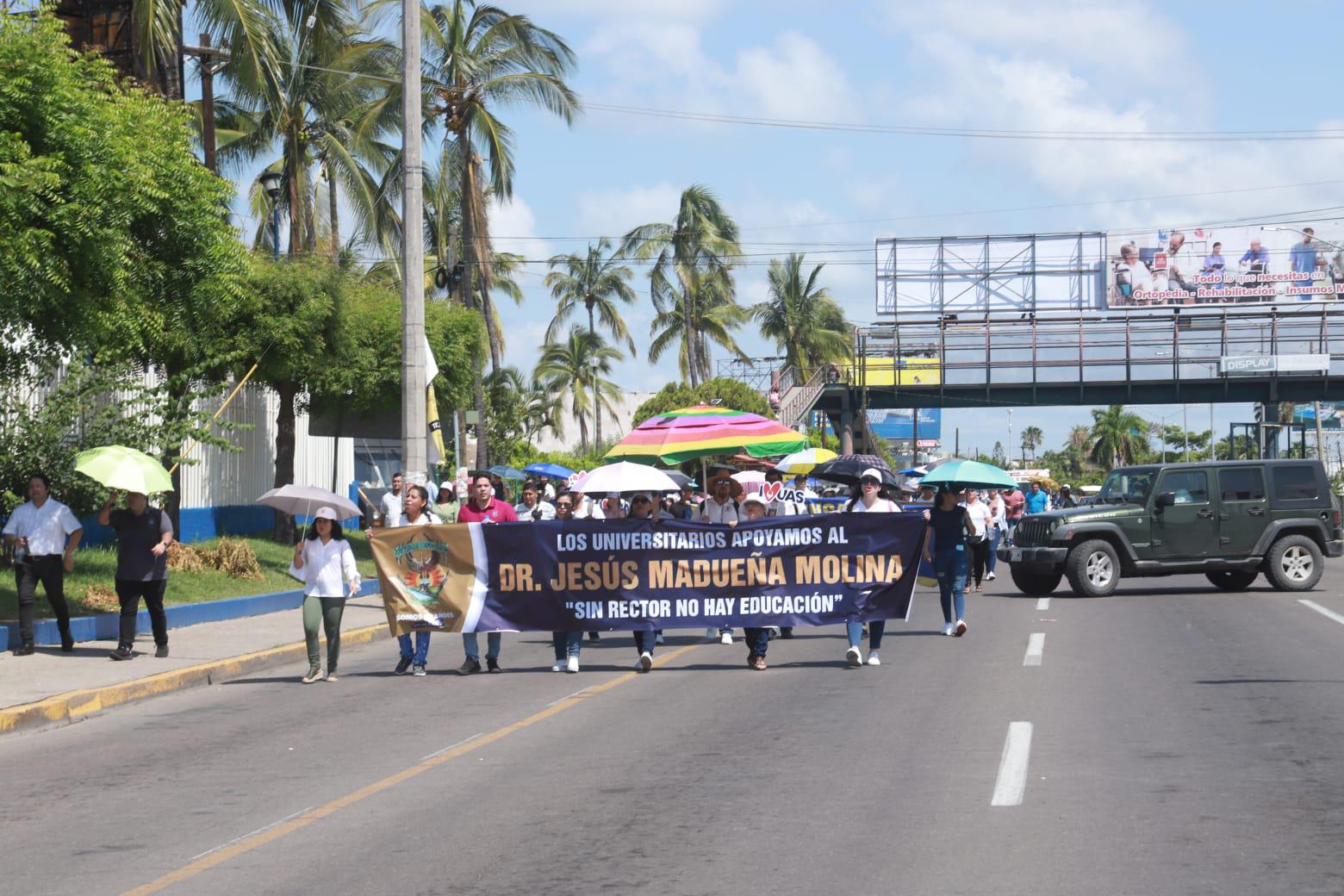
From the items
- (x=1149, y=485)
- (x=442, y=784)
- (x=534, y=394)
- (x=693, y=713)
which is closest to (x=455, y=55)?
(x=1149, y=485)

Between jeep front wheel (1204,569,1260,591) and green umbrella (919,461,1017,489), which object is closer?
green umbrella (919,461,1017,489)

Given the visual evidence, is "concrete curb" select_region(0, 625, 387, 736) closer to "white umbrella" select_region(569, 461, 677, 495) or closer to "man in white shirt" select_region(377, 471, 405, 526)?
"white umbrella" select_region(569, 461, 677, 495)

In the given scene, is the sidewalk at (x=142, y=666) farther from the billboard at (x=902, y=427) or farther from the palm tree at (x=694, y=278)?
the billboard at (x=902, y=427)

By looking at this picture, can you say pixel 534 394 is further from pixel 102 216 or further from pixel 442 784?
pixel 442 784

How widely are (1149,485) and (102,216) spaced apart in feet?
51.4

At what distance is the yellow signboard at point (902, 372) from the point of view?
6159 centimetres

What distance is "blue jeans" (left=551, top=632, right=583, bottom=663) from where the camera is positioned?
1426cm

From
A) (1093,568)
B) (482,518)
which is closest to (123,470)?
(482,518)

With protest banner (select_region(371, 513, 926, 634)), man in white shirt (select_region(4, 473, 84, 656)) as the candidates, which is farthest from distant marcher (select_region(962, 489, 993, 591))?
man in white shirt (select_region(4, 473, 84, 656))

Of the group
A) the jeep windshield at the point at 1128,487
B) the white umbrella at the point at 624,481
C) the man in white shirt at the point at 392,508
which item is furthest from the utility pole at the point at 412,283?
the jeep windshield at the point at 1128,487

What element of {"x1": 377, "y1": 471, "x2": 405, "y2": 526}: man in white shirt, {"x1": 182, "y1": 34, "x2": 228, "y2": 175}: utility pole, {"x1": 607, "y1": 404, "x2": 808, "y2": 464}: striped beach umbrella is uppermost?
{"x1": 182, "y1": 34, "x2": 228, "y2": 175}: utility pole

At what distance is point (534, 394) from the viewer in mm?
77438

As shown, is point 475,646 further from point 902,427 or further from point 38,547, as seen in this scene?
point 902,427

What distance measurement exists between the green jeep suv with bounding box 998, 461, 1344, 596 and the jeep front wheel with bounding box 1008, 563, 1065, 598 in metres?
0.39
